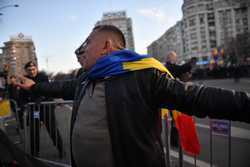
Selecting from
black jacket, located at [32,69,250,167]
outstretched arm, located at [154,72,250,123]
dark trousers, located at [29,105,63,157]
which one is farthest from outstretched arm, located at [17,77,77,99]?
dark trousers, located at [29,105,63,157]

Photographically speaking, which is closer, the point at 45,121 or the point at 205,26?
the point at 45,121

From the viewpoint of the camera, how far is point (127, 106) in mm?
1628

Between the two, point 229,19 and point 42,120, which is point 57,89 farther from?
point 229,19

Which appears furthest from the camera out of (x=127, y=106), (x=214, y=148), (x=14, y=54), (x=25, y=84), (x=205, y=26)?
(x=205, y=26)

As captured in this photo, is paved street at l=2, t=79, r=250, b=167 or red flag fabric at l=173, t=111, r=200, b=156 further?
paved street at l=2, t=79, r=250, b=167

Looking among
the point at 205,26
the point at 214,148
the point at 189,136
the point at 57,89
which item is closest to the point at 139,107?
the point at 57,89

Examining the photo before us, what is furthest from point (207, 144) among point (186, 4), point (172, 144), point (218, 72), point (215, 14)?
point (186, 4)

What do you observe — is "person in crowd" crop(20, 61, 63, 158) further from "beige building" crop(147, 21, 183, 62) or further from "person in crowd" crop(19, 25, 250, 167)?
"beige building" crop(147, 21, 183, 62)

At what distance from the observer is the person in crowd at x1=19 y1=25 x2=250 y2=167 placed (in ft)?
5.18

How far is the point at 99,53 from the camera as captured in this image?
1.82 m

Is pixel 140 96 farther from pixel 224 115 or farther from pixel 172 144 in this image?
pixel 172 144

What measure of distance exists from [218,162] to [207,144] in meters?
1.15

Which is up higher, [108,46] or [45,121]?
[108,46]

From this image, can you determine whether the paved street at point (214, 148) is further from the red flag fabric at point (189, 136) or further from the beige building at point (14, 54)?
the beige building at point (14, 54)
